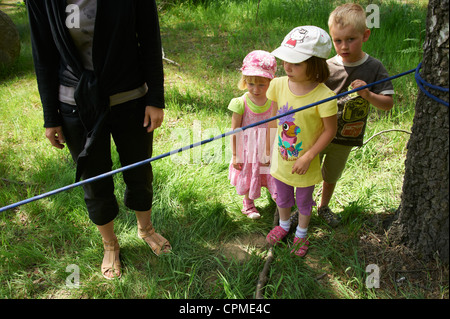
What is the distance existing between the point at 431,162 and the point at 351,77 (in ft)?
2.01

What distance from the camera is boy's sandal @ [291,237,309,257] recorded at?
6.59ft

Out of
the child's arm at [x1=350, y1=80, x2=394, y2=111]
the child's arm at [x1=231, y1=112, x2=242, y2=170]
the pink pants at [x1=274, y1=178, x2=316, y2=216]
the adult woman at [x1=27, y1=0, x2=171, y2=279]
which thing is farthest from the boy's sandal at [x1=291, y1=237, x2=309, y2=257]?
the adult woman at [x1=27, y1=0, x2=171, y2=279]

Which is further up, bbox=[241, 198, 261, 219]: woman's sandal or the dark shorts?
the dark shorts

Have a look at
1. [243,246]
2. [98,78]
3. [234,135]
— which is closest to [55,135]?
[98,78]

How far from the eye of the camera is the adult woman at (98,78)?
5.04ft

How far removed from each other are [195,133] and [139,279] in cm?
169

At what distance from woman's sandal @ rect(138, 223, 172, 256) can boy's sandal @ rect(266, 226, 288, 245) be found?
2.14 feet

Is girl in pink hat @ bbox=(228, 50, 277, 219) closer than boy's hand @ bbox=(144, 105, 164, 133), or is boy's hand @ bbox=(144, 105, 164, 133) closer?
boy's hand @ bbox=(144, 105, 164, 133)

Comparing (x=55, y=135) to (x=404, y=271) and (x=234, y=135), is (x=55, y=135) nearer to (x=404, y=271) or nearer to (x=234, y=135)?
(x=234, y=135)

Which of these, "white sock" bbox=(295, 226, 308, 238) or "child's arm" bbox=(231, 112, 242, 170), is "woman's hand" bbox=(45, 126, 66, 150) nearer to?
"child's arm" bbox=(231, 112, 242, 170)

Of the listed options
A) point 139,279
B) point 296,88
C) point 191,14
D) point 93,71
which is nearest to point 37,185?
point 139,279

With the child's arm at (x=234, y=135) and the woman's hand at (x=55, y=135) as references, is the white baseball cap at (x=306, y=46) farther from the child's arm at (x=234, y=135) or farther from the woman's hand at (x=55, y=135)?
the woman's hand at (x=55, y=135)

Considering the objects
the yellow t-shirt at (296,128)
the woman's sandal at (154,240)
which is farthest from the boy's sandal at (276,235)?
the woman's sandal at (154,240)
